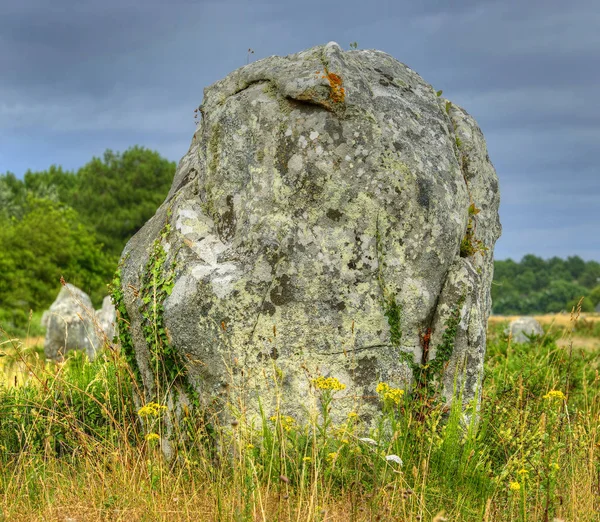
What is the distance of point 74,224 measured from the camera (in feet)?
156

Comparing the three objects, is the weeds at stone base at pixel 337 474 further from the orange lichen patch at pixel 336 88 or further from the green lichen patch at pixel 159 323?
the orange lichen patch at pixel 336 88

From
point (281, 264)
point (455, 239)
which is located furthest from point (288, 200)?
point (455, 239)

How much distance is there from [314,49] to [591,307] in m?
72.8

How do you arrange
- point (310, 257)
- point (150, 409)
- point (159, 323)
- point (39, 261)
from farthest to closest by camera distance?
point (39, 261)
point (159, 323)
point (310, 257)
point (150, 409)

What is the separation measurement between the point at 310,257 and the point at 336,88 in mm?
1564

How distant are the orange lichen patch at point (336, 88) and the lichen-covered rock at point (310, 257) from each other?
2 centimetres

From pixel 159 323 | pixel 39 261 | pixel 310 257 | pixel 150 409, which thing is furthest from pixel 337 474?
pixel 39 261

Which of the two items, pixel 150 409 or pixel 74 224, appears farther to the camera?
pixel 74 224

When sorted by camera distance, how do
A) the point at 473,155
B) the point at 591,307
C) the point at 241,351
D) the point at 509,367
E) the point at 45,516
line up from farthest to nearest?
the point at 591,307, the point at 509,367, the point at 473,155, the point at 241,351, the point at 45,516

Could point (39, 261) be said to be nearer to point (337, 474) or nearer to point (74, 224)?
point (74, 224)

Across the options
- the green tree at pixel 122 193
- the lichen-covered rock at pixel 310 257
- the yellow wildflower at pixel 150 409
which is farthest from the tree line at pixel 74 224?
the yellow wildflower at pixel 150 409

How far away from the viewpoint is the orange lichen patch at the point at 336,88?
6289 mm

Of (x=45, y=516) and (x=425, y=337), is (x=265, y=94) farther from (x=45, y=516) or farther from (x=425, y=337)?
(x=45, y=516)

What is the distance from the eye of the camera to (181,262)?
6.35m
